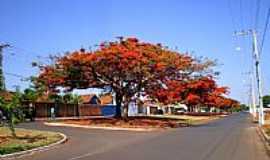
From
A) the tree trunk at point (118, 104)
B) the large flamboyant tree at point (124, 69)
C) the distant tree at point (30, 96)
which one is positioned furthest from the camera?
the tree trunk at point (118, 104)

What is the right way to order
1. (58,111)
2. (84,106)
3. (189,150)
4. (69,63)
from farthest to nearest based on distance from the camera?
(84,106), (58,111), (69,63), (189,150)

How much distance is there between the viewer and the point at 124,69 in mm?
39812

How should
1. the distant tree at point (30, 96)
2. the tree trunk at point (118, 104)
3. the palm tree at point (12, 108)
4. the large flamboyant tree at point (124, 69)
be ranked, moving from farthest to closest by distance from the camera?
the tree trunk at point (118, 104) < the large flamboyant tree at point (124, 69) < the distant tree at point (30, 96) < the palm tree at point (12, 108)

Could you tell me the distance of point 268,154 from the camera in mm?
17078

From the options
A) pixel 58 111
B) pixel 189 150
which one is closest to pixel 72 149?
pixel 189 150

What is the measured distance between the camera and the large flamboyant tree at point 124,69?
3922 centimetres

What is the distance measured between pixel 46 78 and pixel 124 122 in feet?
28.1

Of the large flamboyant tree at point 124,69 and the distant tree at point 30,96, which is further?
the large flamboyant tree at point 124,69

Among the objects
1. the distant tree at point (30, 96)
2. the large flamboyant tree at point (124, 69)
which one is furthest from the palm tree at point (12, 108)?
the large flamboyant tree at point (124, 69)

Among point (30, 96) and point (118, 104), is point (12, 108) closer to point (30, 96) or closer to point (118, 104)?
point (30, 96)

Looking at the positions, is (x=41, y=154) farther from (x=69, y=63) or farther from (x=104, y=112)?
(x=104, y=112)

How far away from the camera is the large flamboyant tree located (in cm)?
3922

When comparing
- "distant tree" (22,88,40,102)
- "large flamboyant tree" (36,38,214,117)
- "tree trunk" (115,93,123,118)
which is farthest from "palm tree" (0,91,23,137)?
"tree trunk" (115,93,123,118)

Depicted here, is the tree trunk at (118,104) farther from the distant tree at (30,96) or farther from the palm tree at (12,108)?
the palm tree at (12,108)
